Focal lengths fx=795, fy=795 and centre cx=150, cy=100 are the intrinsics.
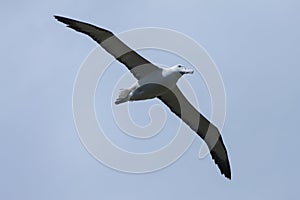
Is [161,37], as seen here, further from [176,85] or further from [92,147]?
[92,147]

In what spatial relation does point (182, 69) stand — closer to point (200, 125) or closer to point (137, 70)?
point (137, 70)

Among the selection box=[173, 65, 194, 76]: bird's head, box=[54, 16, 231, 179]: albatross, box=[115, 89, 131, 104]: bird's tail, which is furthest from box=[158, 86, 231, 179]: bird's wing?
box=[115, 89, 131, 104]: bird's tail

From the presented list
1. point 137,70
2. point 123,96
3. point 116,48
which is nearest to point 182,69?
point 137,70

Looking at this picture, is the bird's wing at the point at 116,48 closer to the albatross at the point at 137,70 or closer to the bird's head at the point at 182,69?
the albatross at the point at 137,70

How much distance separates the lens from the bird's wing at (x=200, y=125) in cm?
3086

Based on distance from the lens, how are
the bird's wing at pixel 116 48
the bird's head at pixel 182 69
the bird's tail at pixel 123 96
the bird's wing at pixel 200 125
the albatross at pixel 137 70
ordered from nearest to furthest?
the bird's wing at pixel 116 48 < the albatross at pixel 137 70 < the bird's head at pixel 182 69 < the bird's tail at pixel 123 96 < the bird's wing at pixel 200 125

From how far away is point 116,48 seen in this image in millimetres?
28625

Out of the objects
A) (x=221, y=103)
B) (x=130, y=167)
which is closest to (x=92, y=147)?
(x=130, y=167)

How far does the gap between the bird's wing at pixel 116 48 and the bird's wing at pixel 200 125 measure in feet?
5.65

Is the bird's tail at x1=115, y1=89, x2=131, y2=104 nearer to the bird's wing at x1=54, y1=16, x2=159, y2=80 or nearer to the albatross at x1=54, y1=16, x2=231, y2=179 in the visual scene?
the albatross at x1=54, y1=16, x2=231, y2=179

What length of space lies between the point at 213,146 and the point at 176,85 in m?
3.69

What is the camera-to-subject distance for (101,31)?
27.9 metres

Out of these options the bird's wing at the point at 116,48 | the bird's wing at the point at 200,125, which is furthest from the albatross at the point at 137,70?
the bird's wing at the point at 200,125

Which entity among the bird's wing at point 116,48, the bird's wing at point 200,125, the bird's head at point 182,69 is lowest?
the bird's wing at point 200,125
